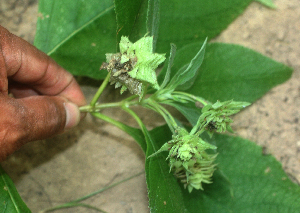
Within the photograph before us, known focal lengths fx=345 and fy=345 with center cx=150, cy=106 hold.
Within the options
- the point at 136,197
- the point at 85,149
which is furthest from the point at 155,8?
the point at 136,197

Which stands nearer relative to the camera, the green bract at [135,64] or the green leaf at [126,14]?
the green bract at [135,64]

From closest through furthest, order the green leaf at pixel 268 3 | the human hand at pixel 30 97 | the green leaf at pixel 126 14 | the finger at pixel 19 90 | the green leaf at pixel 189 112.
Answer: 1. the human hand at pixel 30 97
2. the green leaf at pixel 126 14
3. the green leaf at pixel 189 112
4. the finger at pixel 19 90
5. the green leaf at pixel 268 3

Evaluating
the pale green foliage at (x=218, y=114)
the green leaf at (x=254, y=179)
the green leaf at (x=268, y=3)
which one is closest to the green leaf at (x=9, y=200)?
the pale green foliage at (x=218, y=114)

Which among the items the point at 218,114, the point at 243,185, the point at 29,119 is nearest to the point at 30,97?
the point at 29,119

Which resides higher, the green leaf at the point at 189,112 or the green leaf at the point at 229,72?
the green leaf at the point at 229,72

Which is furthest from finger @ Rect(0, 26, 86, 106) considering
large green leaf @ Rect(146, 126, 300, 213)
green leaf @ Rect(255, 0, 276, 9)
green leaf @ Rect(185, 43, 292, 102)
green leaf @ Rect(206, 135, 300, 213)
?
green leaf @ Rect(255, 0, 276, 9)

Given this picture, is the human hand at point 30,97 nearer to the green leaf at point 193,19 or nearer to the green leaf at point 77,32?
Result: the green leaf at point 77,32

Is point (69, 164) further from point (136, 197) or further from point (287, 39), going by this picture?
point (287, 39)

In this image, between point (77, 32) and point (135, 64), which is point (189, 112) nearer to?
point (135, 64)

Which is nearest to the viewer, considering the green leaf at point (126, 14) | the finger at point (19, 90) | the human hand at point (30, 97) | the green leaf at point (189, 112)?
the human hand at point (30, 97)
